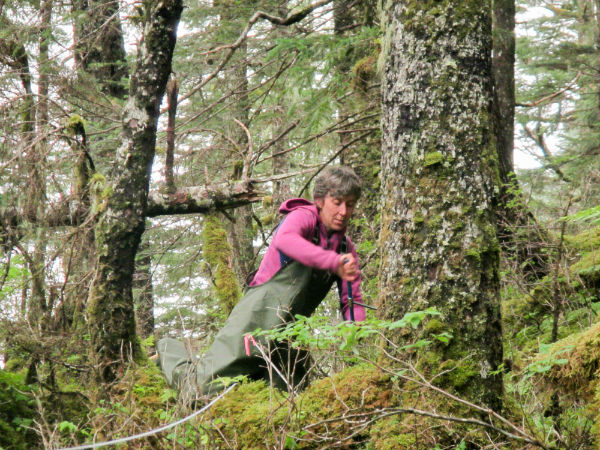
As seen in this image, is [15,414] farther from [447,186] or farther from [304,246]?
[447,186]

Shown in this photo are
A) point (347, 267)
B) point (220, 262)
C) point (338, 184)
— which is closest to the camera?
point (347, 267)

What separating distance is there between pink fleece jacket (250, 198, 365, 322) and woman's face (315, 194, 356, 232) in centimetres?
5

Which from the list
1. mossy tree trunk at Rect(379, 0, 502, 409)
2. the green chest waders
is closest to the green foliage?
the green chest waders

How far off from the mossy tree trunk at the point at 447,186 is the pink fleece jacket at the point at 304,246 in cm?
42

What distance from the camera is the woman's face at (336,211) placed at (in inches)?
170

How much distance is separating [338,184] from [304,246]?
2.12 ft

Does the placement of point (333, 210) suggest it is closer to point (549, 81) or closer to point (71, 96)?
point (71, 96)

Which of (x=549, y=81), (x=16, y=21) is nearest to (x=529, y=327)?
(x=16, y=21)

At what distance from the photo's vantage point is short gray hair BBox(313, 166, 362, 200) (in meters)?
4.33

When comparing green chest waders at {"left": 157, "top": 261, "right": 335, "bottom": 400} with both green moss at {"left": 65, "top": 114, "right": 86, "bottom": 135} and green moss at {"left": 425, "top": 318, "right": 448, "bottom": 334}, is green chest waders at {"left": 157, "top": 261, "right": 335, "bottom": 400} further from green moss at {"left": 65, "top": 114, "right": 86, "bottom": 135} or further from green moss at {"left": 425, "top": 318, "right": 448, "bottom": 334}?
green moss at {"left": 65, "top": 114, "right": 86, "bottom": 135}

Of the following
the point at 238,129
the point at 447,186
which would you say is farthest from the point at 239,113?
the point at 447,186

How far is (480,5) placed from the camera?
148 inches

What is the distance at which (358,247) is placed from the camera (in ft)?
25.3

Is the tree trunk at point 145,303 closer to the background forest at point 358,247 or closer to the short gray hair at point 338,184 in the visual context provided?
the background forest at point 358,247
